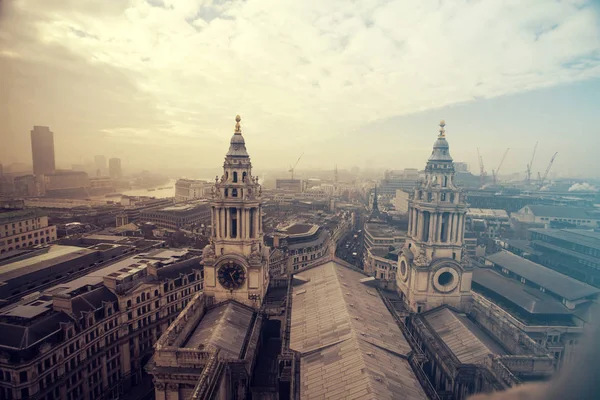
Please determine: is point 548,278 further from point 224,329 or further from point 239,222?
point 224,329

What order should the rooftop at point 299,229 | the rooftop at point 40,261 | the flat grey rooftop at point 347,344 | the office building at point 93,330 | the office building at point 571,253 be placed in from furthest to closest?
the rooftop at point 299,229 < the office building at point 571,253 < the rooftop at point 40,261 < the office building at point 93,330 < the flat grey rooftop at point 347,344

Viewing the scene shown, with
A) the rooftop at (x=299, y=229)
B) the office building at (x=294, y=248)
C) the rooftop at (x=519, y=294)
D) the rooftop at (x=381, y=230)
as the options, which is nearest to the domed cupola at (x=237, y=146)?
the office building at (x=294, y=248)

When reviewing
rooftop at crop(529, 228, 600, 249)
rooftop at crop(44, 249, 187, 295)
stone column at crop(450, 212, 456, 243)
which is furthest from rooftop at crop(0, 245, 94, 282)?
rooftop at crop(529, 228, 600, 249)

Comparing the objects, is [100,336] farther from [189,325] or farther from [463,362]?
[463,362]

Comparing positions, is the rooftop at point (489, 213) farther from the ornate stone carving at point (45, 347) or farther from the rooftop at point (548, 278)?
the ornate stone carving at point (45, 347)

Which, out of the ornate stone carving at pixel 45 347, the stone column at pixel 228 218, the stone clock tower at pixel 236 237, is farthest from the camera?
the stone column at pixel 228 218

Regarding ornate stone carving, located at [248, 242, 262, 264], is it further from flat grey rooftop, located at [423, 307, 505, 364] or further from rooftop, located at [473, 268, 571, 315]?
rooftop, located at [473, 268, 571, 315]
